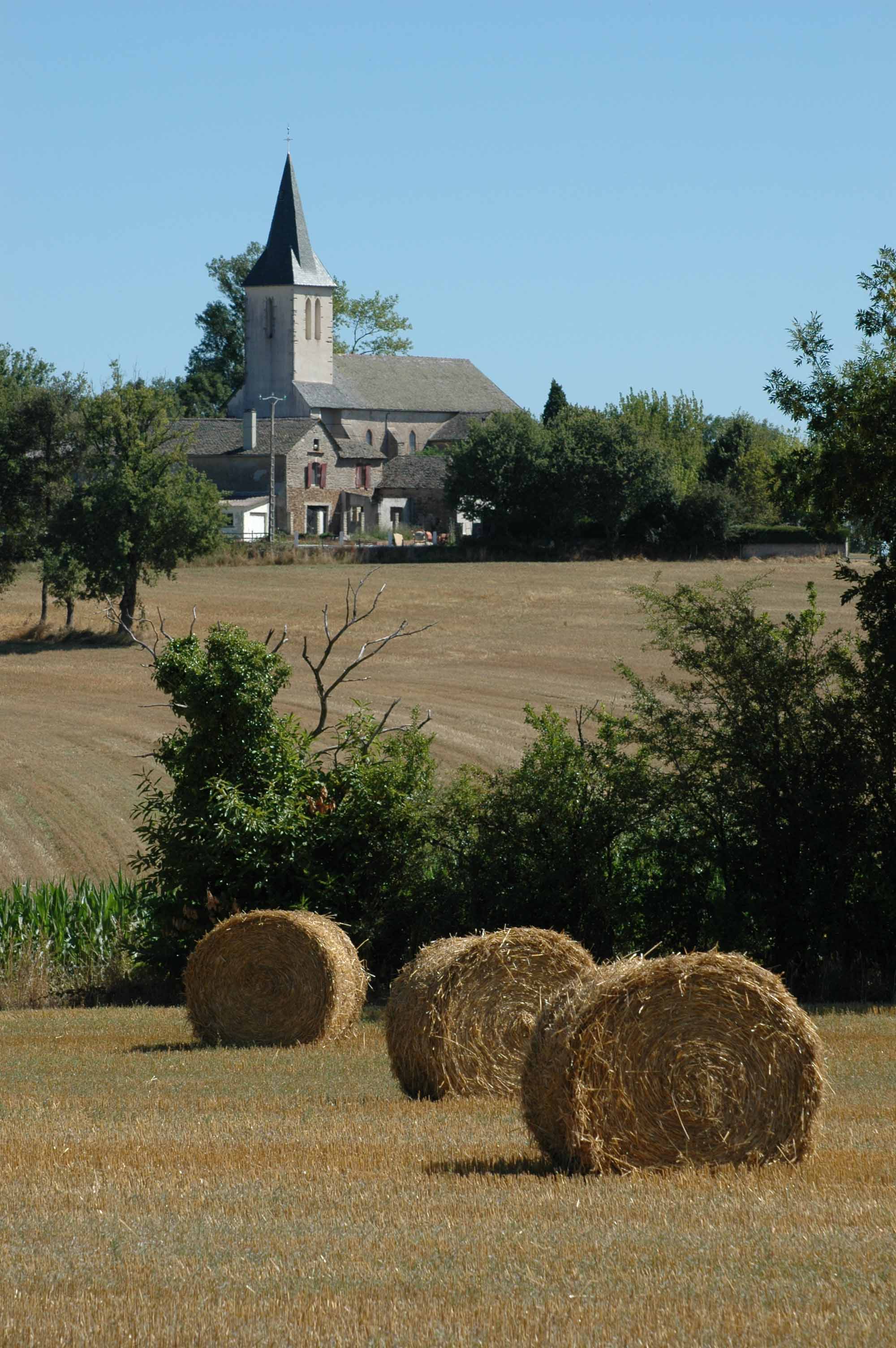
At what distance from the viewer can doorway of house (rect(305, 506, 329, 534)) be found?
4033 inches

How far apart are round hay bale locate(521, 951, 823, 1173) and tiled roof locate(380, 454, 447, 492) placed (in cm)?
9849

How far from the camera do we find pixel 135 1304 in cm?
542

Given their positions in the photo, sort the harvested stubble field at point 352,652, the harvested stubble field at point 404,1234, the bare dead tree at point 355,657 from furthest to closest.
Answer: the harvested stubble field at point 352,652 → the bare dead tree at point 355,657 → the harvested stubble field at point 404,1234

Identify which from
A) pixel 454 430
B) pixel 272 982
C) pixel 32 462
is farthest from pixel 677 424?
pixel 272 982

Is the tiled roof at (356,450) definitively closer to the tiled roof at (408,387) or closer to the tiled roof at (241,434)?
the tiled roof at (241,434)

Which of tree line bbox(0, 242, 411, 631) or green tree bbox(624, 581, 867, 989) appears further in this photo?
tree line bbox(0, 242, 411, 631)

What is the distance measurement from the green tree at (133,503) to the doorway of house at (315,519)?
45.1 meters

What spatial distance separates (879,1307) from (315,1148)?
3631mm

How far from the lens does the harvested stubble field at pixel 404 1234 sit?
5.27 metres

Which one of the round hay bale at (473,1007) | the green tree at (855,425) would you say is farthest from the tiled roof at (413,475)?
the round hay bale at (473,1007)

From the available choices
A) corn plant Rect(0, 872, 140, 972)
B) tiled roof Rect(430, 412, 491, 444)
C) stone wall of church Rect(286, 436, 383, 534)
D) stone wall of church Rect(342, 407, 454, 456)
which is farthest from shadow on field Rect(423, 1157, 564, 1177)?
tiled roof Rect(430, 412, 491, 444)

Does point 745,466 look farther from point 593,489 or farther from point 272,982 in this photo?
point 272,982

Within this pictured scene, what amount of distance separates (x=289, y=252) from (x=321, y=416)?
1252 centimetres

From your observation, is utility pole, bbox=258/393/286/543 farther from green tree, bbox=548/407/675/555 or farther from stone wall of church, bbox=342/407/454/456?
green tree, bbox=548/407/675/555
